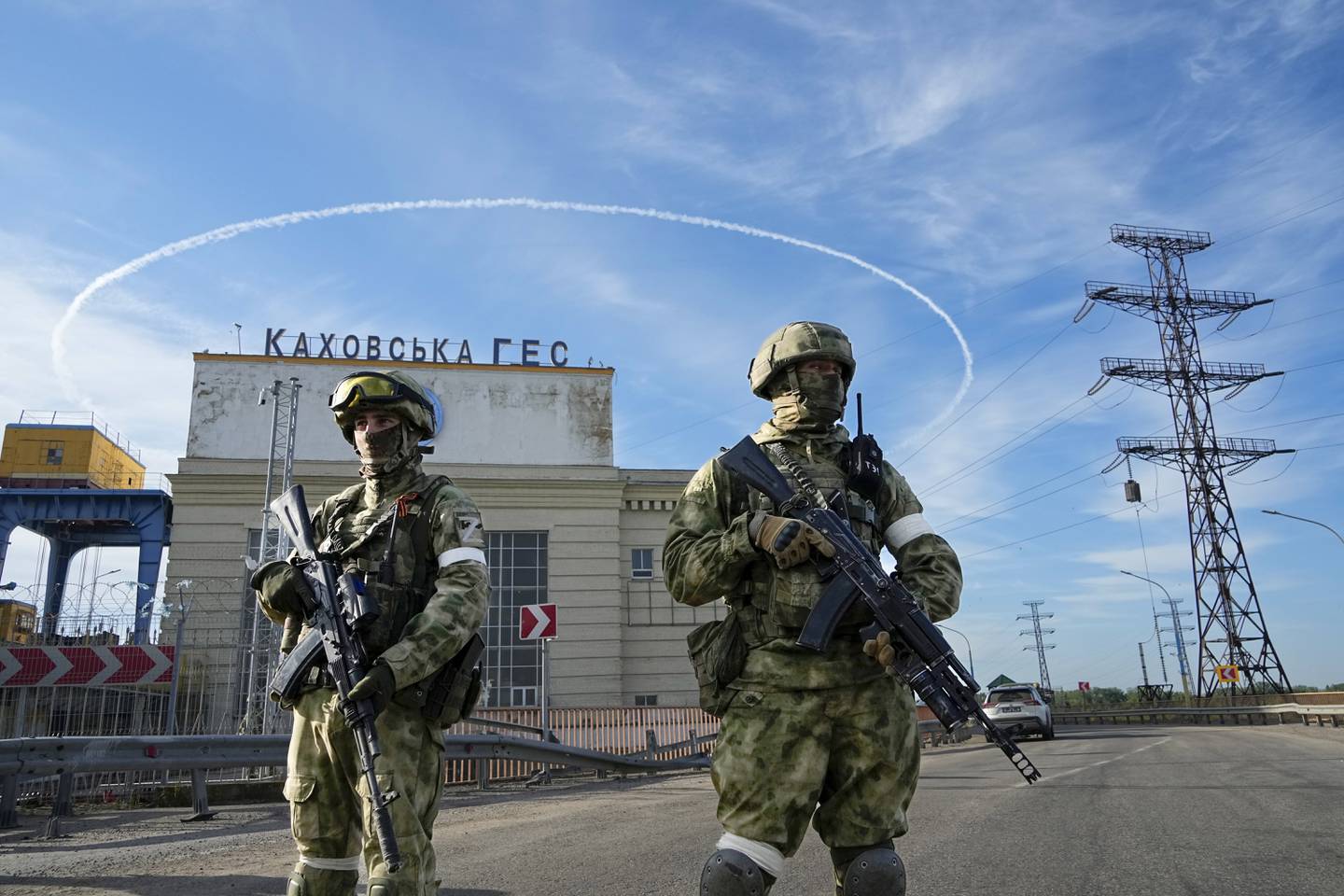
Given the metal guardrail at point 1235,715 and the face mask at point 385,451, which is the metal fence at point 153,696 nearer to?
the face mask at point 385,451

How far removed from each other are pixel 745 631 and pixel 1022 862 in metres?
3.50

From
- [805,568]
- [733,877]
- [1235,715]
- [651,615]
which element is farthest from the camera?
[1235,715]

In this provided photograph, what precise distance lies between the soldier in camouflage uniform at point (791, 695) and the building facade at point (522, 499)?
22.8 m

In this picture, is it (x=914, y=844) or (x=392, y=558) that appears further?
(x=914, y=844)

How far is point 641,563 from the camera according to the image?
2909 cm

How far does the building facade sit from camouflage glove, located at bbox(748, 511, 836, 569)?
23.0 metres

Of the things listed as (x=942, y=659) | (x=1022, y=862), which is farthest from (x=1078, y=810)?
(x=942, y=659)

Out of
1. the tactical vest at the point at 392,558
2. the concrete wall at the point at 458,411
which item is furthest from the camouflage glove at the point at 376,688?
the concrete wall at the point at 458,411

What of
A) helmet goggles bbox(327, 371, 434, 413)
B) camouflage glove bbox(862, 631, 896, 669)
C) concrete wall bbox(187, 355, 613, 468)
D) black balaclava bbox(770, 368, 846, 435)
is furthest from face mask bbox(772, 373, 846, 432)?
concrete wall bbox(187, 355, 613, 468)

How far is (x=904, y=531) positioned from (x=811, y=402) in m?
0.54

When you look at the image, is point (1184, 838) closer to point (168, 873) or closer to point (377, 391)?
point (377, 391)

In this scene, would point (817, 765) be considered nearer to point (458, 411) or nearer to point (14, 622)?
point (458, 411)

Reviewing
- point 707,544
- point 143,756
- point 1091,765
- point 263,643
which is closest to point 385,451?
point 707,544

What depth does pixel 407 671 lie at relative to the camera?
3.09 metres
